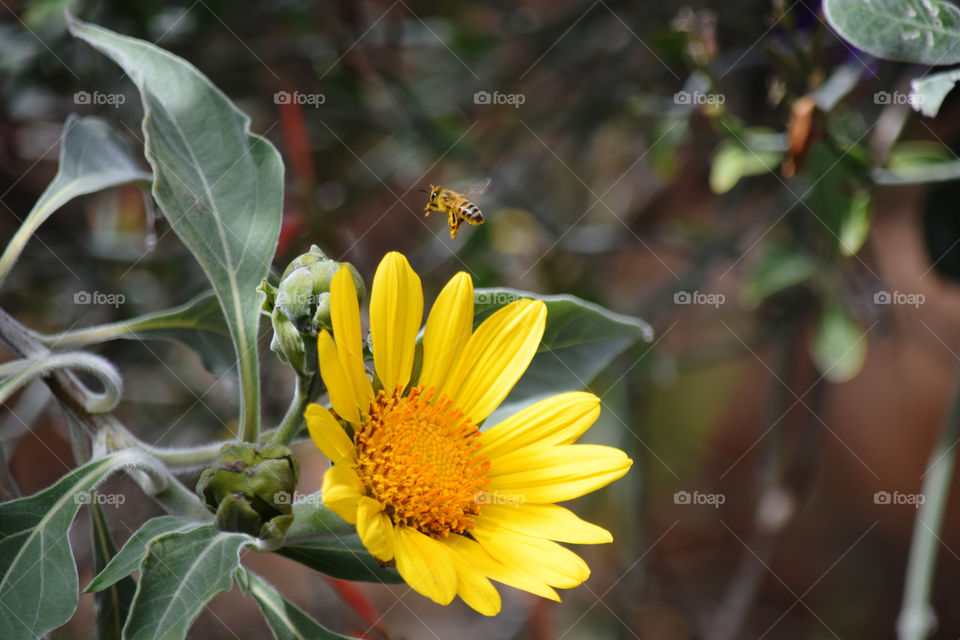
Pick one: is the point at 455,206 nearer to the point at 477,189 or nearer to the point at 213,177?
the point at 477,189

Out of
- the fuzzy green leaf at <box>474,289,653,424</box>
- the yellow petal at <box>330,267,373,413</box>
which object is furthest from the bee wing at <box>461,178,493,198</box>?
the yellow petal at <box>330,267,373,413</box>

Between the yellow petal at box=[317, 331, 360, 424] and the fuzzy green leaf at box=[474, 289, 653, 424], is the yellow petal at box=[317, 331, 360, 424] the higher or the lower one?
the higher one

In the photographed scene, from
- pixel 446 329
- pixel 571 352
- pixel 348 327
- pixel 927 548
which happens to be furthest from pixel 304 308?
pixel 927 548

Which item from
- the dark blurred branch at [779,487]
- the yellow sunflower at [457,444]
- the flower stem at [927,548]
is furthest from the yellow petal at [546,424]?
the dark blurred branch at [779,487]

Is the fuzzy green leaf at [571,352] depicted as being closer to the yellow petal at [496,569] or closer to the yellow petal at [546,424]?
the yellow petal at [546,424]

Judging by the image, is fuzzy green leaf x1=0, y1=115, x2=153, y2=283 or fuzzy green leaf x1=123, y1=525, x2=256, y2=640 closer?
fuzzy green leaf x1=123, y1=525, x2=256, y2=640

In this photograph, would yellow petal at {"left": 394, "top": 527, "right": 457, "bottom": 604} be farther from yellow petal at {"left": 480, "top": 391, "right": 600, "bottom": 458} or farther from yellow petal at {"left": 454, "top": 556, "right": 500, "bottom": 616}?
yellow petal at {"left": 480, "top": 391, "right": 600, "bottom": 458}
